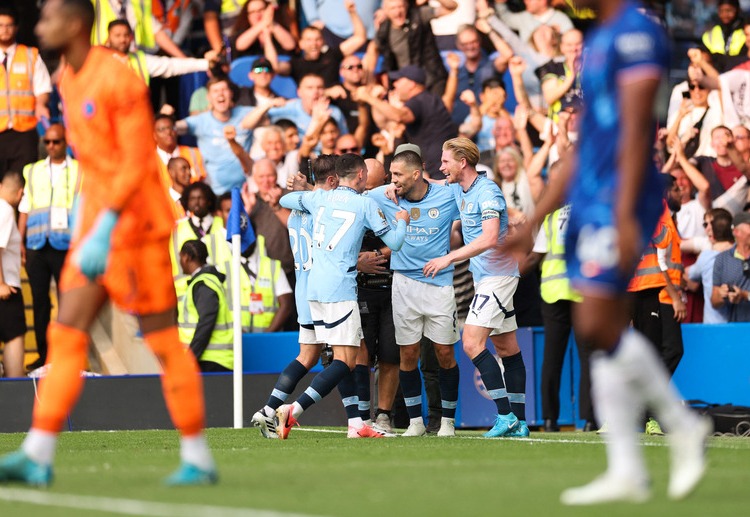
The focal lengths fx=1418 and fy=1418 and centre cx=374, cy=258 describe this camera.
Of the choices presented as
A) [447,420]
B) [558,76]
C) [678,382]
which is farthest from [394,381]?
[558,76]

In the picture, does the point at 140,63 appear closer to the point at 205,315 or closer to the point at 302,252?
the point at 205,315

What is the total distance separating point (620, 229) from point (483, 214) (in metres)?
5.64

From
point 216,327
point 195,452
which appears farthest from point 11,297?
point 195,452

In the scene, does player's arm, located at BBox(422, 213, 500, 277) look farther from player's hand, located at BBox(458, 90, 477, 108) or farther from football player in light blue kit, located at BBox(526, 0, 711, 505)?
player's hand, located at BBox(458, 90, 477, 108)

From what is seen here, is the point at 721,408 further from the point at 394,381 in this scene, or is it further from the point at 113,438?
the point at 113,438

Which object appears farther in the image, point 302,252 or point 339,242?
point 302,252

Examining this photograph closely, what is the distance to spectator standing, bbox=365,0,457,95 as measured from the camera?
685 inches

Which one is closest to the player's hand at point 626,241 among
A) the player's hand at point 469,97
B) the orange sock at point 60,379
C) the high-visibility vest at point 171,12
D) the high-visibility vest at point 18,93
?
the orange sock at point 60,379

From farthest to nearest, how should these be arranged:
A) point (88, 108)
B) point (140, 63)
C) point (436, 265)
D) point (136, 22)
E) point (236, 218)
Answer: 1. point (136, 22)
2. point (140, 63)
3. point (236, 218)
4. point (436, 265)
5. point (88, 108)

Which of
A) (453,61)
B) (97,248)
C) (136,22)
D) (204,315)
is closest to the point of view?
(97,248)

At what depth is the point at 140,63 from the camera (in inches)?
704

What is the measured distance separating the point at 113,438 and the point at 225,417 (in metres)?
2.68

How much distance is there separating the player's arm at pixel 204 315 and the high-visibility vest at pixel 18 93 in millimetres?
3544

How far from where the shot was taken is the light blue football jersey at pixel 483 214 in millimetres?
11250
